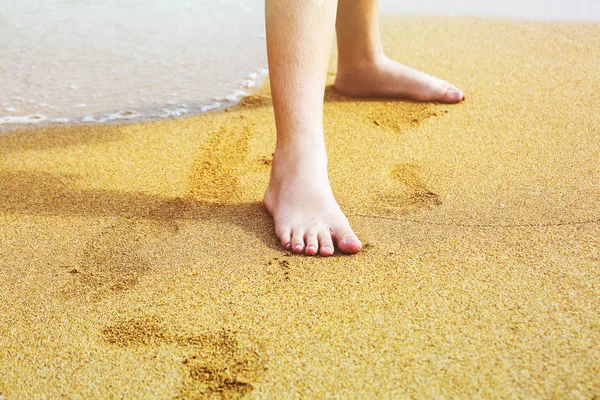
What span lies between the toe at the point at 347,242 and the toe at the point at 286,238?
0.10 m

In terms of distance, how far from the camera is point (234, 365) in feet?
3.37

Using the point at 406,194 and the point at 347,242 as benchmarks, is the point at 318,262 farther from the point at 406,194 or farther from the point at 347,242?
the point at 406,194

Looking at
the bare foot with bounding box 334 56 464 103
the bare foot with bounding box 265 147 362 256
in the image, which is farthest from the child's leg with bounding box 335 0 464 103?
the bare foot with bounding box 265 147 362 256

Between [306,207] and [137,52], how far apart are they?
1592mm

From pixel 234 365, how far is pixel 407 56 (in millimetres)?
1820

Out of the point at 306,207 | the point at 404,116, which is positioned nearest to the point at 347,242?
the point at 306,207

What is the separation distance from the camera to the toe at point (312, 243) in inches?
51.9

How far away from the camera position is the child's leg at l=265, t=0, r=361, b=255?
1428mm

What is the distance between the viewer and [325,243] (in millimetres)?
1330

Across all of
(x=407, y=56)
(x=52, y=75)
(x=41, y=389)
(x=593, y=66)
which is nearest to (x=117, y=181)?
(x=41, y=389)

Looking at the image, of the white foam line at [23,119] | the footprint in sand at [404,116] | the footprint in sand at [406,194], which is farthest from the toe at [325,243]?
the white foam line at [23,119]

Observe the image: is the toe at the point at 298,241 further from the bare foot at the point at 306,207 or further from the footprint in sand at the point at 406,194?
the footprint in sand at the point at 406,194

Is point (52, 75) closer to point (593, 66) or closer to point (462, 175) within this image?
point (462, 175)

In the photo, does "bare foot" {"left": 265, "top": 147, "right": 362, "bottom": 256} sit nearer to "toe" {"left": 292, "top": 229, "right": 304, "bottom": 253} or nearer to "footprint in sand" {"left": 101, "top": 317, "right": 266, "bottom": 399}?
"toe" {"left": 292, "top": 229, "right": 304, "bottom": 253}
